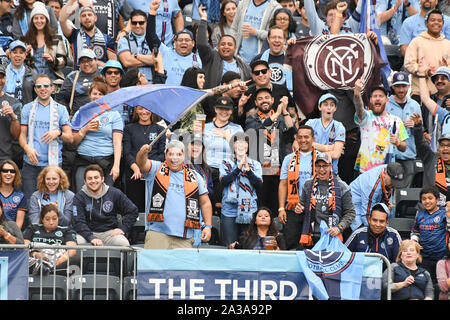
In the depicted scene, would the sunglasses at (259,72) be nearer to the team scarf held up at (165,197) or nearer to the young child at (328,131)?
the young child at (328,131)

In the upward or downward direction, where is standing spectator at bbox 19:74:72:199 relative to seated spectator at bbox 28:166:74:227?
upward

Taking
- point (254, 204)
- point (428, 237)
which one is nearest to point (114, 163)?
A: point (254, 204)

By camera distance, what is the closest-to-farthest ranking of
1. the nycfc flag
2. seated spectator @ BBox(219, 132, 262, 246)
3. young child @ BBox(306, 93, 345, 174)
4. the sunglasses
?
seated spectator @ BBox(219, 132, 262, 246) < young child @ BBox(306, 93, 345, 174) < the sunglasses < the nycfc flag

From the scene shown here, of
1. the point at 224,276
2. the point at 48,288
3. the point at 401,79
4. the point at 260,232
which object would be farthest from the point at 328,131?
the point at 48,288

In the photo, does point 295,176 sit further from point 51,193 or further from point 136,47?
point 136,47

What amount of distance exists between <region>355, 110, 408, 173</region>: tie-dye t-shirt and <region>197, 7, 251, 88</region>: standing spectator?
80.5 inches

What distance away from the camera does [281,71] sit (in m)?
15.8

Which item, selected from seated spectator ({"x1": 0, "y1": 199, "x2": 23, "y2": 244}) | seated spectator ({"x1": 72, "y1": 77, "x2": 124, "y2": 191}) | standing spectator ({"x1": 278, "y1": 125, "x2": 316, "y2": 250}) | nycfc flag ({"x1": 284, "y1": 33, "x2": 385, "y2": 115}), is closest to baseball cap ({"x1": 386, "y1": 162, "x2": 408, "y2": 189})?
standing spectator ({"x1": 278, "y1": 125, "x2": 316, "y2": 250})

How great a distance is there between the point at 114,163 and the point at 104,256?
9.70 feet

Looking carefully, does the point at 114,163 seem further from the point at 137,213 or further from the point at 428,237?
the point at 428,237

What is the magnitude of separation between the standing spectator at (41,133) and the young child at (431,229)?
4.65m

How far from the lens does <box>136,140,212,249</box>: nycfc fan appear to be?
12.9 metres

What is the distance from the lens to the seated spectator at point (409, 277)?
12219mm

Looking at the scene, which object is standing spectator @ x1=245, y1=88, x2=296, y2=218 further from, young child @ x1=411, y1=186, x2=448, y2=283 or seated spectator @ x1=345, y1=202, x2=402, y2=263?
young child @ x1=411, y1=186, x2=448, y2=283
